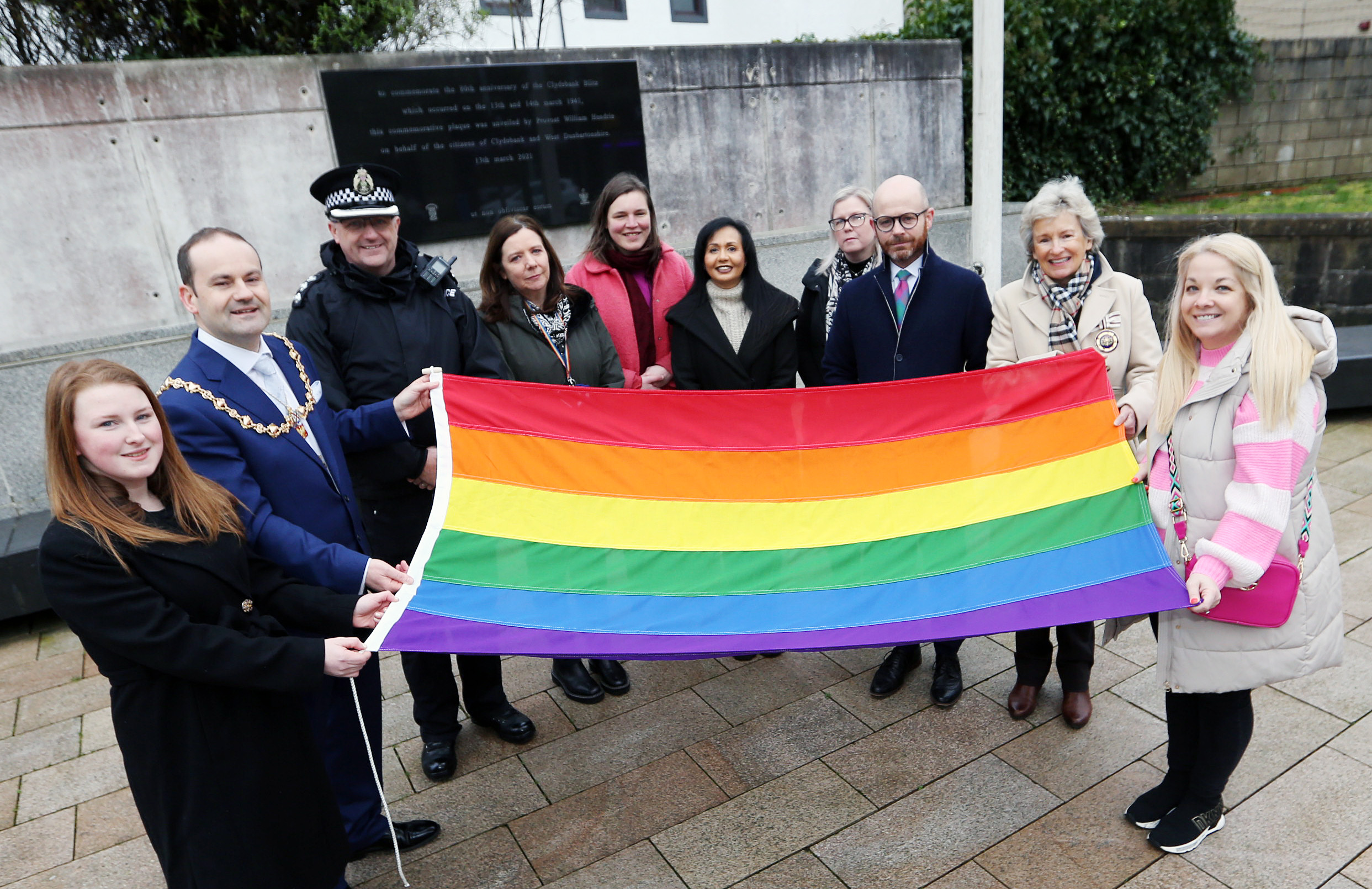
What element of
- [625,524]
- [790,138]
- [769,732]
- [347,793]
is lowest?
[769,732]

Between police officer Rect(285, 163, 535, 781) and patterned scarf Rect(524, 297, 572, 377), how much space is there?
0.89 feet

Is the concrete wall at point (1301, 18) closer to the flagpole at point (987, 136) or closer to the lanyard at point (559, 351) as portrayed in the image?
the flagpole at point (987, 136)

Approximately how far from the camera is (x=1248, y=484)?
2.27 meters

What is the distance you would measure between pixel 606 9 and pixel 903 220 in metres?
9.98

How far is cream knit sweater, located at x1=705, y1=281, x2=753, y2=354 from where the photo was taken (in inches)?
146

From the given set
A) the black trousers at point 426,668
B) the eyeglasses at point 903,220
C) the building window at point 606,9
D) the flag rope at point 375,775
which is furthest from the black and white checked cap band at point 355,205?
the building window at point 606,9

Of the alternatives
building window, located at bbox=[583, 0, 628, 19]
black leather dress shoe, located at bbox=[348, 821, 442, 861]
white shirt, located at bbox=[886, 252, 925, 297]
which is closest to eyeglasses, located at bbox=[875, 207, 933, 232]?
white shirt, located at bbox=[886, 252, 925, 297]

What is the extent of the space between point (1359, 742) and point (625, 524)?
2.63m

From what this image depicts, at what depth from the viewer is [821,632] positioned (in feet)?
7.93

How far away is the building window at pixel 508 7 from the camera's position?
8.34 m

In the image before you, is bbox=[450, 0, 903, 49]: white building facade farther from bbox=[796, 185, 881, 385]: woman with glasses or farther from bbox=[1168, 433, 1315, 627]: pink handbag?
bbox=[1168, 433, 1315, 627]: pink handbag

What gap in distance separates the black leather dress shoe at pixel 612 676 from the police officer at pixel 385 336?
748mm

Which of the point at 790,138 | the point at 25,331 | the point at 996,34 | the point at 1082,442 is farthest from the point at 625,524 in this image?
the point at 790,138

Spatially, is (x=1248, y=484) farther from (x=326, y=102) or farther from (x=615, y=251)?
(x=326, y=102)
